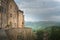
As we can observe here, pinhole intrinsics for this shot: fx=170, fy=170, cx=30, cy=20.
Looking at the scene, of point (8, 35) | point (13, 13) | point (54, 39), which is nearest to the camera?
point (8, 35)

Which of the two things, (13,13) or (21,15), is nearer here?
(13,13)

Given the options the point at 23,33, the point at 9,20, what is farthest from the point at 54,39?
the point at 9,20

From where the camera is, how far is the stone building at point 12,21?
763 inches

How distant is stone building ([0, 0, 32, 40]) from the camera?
63.6 ft

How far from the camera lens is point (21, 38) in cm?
1986

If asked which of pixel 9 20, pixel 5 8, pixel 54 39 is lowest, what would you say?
pixel 54 39

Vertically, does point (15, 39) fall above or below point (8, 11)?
below

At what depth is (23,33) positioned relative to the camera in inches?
790

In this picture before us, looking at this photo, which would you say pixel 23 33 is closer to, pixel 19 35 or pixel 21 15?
pixel 19 35

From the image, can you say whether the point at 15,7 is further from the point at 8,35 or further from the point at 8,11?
the point at 8,35

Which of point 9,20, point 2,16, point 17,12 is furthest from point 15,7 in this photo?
point 2,16

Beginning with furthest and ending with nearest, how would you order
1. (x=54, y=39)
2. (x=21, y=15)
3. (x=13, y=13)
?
(x=21, y=15), (x=13, y=13), (x=54, y=39)

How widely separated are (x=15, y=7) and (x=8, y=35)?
738 cm

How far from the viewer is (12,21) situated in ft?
80.5
